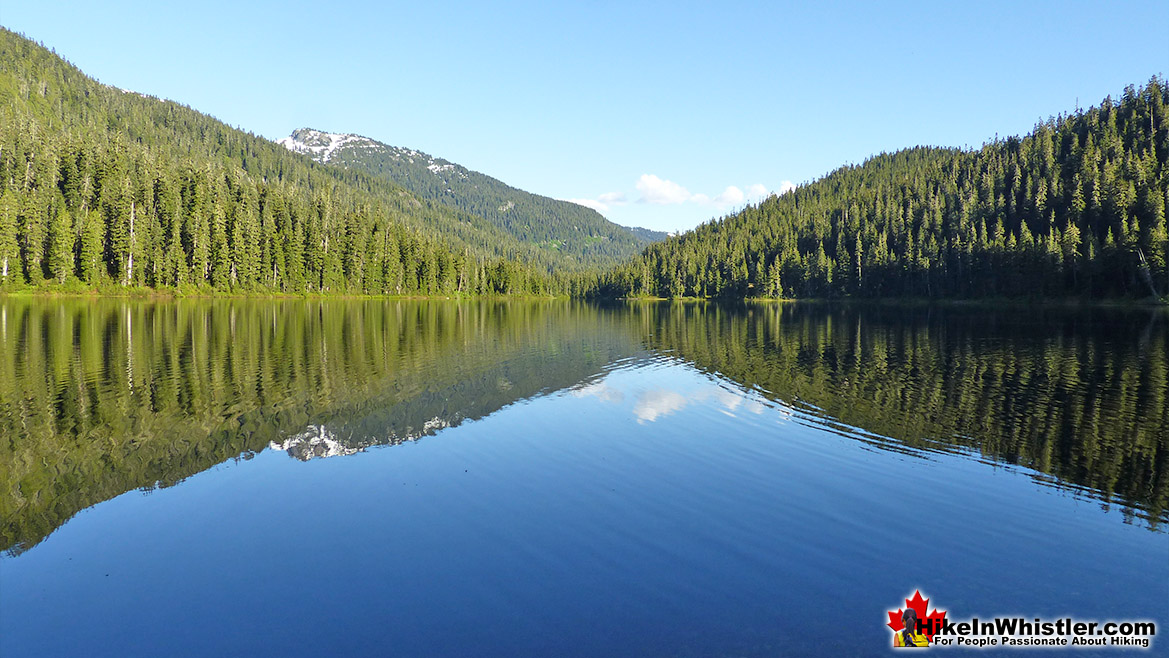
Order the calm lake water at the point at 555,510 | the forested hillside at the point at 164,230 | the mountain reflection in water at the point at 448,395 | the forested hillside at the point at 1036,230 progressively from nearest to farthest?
1. the calm lake water at the point at 555,510
2. the mountain reflection in water at the point at 448,395
3. the forested hillside at the point at 164,230
4. the forested hillside at the point at 1036,230

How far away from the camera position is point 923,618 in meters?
8.67

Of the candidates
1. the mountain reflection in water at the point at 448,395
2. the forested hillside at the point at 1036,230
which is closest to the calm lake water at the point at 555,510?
the mountain reflection in water at the point at 448,395

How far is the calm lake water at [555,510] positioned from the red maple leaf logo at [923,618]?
190 mm

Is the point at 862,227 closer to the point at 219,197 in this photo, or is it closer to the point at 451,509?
the point at 219,197

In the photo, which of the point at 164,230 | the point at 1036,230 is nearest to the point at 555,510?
the point at 164,230

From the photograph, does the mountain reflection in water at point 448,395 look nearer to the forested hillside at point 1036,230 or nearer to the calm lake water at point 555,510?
the calm lake water at point 555,510

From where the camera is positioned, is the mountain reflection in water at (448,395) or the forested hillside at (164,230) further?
the forested hillside at (164,230)

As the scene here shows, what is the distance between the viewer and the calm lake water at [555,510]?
28.6 ft

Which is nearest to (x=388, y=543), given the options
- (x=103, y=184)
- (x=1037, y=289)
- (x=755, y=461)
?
(x=755, y=461)

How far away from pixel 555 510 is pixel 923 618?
299 inches

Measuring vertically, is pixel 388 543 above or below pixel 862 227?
below

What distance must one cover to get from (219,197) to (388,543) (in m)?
152

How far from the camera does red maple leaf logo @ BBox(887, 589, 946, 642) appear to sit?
28.1ft

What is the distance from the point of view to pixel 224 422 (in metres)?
20.6
